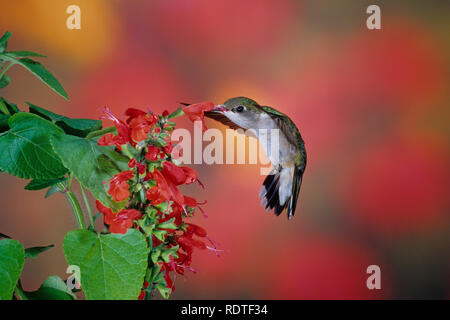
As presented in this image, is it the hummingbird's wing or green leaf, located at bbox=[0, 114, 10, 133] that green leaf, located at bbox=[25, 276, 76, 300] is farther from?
the hummingbird's wing

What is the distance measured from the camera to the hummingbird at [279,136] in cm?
82

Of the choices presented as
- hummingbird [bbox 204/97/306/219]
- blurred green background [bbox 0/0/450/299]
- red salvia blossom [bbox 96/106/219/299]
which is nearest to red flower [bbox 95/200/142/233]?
red salvia blossom [bbox 96/106/219/299]

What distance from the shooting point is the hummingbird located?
2.70 feet

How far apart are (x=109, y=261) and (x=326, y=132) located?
44.4 inches

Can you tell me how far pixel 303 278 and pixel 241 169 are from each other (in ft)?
1.20

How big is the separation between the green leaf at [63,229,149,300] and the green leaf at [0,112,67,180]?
0.16ft

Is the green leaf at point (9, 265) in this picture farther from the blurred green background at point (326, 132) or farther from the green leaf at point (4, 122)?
the blurred green background at point (326, 132)

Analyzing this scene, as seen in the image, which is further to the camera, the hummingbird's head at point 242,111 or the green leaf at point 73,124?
the hummingbird's head at point 242,111

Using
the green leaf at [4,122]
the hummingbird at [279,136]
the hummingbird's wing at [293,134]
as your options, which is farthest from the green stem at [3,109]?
the hummingbird's wing at [293,134]

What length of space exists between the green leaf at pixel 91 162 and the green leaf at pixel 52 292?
0.30ft

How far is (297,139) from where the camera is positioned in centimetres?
88

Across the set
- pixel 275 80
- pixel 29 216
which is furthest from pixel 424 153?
pixel 29 216
